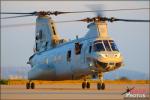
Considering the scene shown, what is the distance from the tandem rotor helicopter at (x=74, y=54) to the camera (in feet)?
116

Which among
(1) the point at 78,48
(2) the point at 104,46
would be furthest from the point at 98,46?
(1) the point at 78,48

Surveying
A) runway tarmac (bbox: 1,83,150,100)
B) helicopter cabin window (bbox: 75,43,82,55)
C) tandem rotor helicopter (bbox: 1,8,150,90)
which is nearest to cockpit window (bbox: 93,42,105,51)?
tandem rotor helicopter (bbox: 1,8,150,90)

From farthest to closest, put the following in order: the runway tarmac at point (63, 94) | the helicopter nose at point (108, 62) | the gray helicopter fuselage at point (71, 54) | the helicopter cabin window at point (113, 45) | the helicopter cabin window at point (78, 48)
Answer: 1. the helicopter cabin window at point (78, 48)
2. the helicopter cabin window at point (113, 45)
3. the gray helicopter fuselage at point (71, 54)
4. the helicopter nose at point (108, 62)
5. the runway tarmac at point (63, 94)

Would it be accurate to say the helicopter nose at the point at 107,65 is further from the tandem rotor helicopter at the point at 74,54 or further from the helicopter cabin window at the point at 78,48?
the helicopter cabin window at the point at 78,48

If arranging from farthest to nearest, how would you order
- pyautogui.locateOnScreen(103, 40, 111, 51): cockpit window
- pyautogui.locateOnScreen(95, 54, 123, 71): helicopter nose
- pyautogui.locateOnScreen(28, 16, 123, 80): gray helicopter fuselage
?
pyautogui.locateOnScreen(103, 40, 111, 51): cockpit window < pyautogui.locateOnScreen(28, 16, 123, 80): gray helicopter fuselage < pyautogui.locateOnScreen(95, 54, 123, 71): helicopter nose

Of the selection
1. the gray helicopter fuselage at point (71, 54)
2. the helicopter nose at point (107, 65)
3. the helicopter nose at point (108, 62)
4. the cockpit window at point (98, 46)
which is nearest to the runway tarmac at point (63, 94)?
the helicopter nose at point (107, 65)

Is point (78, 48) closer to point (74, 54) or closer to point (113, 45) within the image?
point (74, 54)

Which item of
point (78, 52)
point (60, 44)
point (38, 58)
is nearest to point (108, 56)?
point (78, 52)

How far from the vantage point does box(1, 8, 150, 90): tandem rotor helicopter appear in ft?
116

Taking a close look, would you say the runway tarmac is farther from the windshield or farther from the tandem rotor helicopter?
the windshield

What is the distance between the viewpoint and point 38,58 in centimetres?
4438

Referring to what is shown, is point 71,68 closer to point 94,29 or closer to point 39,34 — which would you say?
point 94,29

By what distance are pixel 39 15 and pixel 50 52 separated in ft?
12.6

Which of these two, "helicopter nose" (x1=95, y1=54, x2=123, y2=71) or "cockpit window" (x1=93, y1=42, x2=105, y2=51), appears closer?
"helicopter nose" (x1=95, y1=54, x2=123, y2=71)
